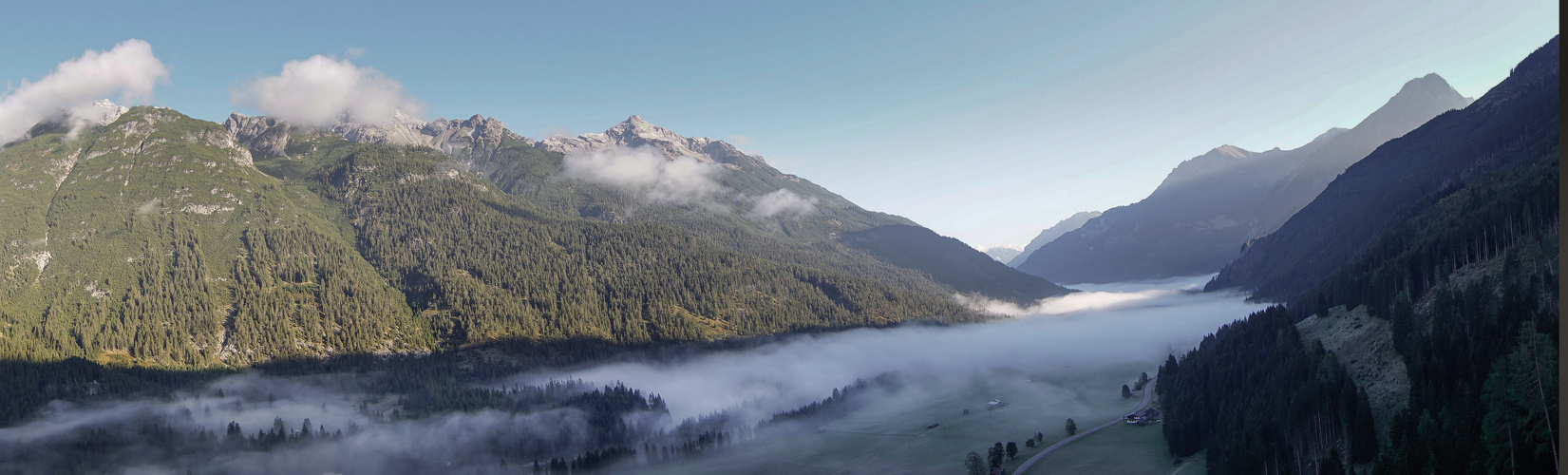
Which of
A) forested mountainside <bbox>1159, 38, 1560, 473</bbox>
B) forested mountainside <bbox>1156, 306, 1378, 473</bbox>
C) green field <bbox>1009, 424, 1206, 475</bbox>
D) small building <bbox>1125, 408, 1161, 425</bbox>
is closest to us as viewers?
forested mountainside <bbox>1159, 38, 1560, 473</bbox>

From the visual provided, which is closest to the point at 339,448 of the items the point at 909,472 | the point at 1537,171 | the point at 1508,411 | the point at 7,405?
the point at 7,405

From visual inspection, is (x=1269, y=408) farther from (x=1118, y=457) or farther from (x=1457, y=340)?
(x=1118, y=457)

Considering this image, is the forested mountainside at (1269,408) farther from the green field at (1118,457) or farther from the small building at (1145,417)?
the small building at (1145,417)

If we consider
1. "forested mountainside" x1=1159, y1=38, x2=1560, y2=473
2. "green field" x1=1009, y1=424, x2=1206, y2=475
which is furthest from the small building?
"forested mountainside" x1=1159, y1=38, x2=1560, y2=473

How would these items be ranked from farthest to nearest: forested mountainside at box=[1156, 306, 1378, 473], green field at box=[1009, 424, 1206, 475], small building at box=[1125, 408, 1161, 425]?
1. small building at box=[1125, 408, 1161, 425]
2. green field at box=[1009, 424, 1206, 475]
3. forested mountainside at box=[1156, 306, 1378, 473]

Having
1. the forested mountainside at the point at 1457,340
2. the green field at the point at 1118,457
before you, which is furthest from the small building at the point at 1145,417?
the forested mountainside at the point at 1457,340

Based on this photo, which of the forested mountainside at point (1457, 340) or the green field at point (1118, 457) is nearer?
the forested mountainside at point (1457, 340)

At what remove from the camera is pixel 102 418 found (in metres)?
182

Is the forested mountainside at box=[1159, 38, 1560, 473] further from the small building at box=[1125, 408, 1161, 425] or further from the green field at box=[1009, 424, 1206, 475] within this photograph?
the small building at box=[1125, 408, 1161, 425]

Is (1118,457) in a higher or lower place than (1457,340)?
lower

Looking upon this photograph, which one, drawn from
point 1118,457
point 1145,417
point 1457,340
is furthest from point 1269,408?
point 1145,417

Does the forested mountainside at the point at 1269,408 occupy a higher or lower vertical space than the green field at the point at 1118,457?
higher

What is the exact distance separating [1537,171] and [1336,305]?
144 feet

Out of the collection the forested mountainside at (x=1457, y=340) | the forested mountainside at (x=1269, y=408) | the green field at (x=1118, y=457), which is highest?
the forested mountainside at (x=1457, y=340)
